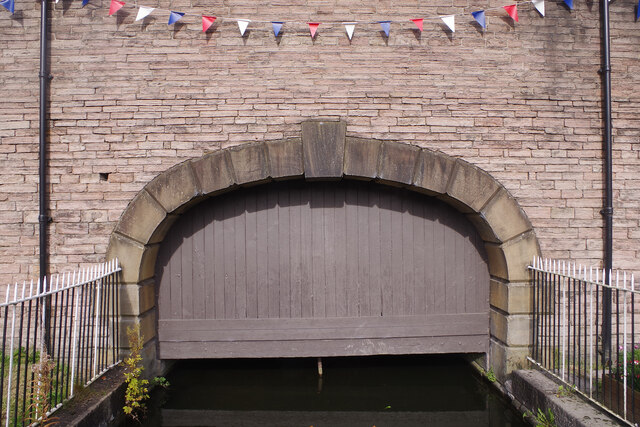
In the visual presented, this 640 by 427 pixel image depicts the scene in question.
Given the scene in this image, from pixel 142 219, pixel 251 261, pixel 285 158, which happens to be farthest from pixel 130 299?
pixel 285 158

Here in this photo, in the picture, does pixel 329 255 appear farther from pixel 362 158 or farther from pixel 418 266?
pixel 362 158

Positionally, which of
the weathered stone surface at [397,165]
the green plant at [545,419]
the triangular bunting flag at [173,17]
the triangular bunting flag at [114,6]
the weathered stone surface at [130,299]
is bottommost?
the green plant at [545,419]

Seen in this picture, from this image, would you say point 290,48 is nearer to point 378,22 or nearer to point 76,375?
point 378,22

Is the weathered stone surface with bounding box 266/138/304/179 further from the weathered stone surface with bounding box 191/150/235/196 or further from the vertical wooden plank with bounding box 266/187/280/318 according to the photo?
the vertical wooden plank with bounding box 266/187/280/318

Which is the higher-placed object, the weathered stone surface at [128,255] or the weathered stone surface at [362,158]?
the weathered stone surface at [362,158]

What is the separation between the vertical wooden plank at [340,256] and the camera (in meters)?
5.05

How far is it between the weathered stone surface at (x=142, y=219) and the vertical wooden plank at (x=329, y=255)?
1711 millimetres

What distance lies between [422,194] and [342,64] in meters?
1.65

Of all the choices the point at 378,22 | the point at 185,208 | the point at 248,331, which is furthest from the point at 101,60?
the point at 248,331

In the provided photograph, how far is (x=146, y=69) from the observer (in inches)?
186

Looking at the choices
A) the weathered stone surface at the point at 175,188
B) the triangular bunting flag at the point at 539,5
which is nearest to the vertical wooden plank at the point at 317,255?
the weathered stone surface at the point at 175,188

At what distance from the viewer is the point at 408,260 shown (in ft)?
16.6

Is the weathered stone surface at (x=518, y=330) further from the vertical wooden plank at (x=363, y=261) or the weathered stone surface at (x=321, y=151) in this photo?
the weathered stone surface at (x=321, y=151)

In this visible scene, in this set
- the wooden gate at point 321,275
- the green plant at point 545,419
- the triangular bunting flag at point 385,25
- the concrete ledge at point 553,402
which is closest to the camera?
the concrete ledge at point 553,402
